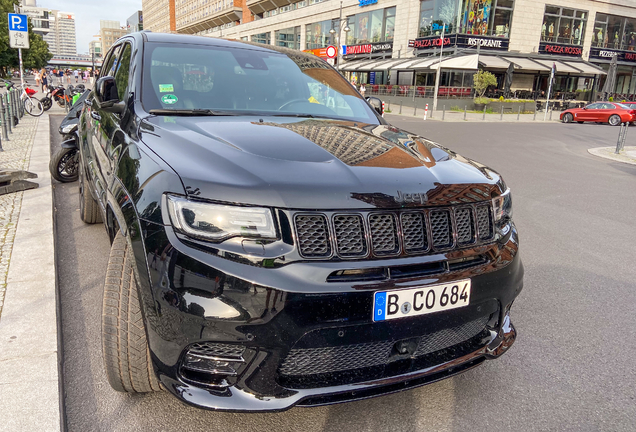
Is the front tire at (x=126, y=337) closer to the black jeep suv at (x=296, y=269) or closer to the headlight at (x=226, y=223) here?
the black jeep suv at (x=296, y=269)

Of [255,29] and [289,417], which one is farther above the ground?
[255,29]

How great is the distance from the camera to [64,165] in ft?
23.5

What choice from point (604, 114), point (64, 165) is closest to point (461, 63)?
point (604, 114)

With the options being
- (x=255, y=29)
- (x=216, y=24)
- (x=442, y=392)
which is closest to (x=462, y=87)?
(x=442, y=392)

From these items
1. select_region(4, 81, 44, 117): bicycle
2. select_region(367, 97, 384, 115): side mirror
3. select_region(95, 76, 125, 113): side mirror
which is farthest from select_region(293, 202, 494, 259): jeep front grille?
select_region(4, 81, 44, 117): bicycle

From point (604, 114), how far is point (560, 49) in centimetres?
2105

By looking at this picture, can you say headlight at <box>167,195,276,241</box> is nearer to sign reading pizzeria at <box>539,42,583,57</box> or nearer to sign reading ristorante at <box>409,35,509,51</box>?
sign reading ristorante at <box>409,35,509,51</box>

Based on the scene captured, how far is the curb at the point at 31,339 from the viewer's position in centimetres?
224

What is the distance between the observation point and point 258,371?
74.4 inches

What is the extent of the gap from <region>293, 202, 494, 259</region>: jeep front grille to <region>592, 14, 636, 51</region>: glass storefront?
184ft

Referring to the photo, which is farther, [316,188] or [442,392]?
[442,392]

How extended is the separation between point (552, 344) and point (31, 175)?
6580 mm

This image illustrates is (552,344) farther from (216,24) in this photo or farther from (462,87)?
(216,24)

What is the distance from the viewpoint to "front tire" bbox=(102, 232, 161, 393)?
217 centimetres
